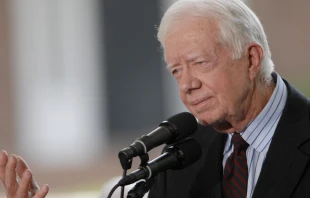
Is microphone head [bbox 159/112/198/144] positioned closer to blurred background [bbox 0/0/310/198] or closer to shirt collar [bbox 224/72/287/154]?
shirt collar [bbox 224/72/287/154]

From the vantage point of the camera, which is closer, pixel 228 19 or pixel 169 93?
pixel 228 19

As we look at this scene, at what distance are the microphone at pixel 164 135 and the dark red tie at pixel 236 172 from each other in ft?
0.98

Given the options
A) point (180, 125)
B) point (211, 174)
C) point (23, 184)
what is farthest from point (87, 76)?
point (180, 125)

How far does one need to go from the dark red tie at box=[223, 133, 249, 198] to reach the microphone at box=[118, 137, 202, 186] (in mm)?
276

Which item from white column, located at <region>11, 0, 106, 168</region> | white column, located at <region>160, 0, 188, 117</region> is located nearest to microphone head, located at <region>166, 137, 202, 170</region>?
white column, located at <region>11, 0, 106, 168</region>

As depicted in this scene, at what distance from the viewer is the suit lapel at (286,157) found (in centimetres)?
236

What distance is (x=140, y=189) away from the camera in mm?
2127

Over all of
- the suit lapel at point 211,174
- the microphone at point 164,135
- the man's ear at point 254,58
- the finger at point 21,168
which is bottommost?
the suit lapel at point 211,174

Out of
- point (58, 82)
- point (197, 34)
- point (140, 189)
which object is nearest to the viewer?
point (140, 189)

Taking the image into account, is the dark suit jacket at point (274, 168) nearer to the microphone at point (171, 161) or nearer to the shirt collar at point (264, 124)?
the shirt collar at point (264, 124)

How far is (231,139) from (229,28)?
0.44 meters

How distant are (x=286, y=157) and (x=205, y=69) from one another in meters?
0.39

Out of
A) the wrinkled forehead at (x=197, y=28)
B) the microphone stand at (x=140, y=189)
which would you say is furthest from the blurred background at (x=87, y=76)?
the microphone stand at (x=140, y=189)

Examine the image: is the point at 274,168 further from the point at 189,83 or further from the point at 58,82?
the point at 58,82
